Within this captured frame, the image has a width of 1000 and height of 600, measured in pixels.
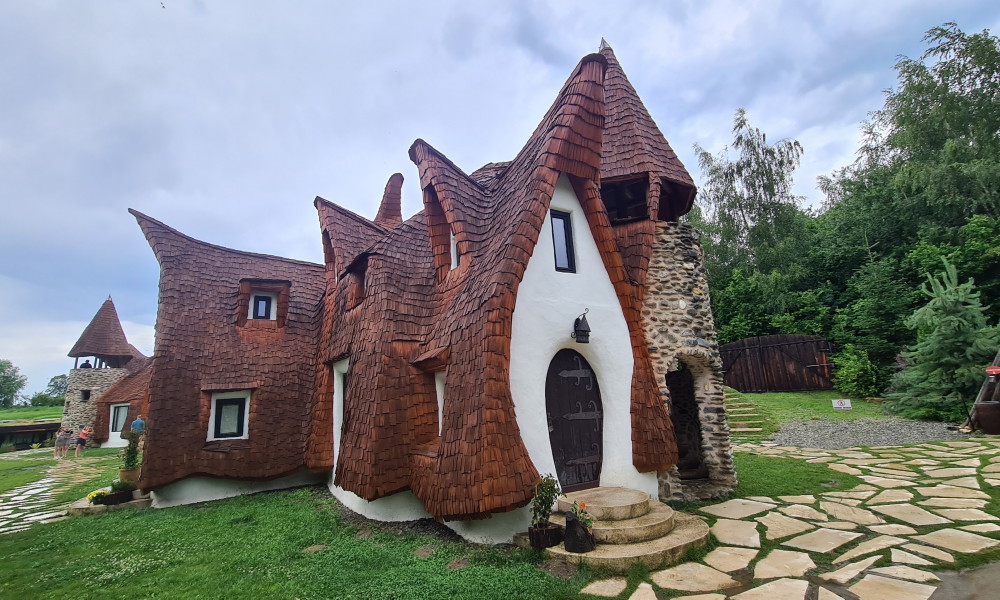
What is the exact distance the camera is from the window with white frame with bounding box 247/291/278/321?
33.4 feet

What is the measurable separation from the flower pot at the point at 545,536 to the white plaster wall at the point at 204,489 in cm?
717

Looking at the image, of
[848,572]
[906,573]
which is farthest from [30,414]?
[906,573]

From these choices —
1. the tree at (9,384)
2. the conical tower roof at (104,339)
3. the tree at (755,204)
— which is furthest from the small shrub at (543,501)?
the tree at (9,384)

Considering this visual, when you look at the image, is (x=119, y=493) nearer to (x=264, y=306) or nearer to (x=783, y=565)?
(x=264, y=306)

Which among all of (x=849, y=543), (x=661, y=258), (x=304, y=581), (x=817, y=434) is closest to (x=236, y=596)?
(x=304, y=581)

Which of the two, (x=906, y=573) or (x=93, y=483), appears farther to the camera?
(x=93, y=483)

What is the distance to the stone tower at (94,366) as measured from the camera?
80.2 ft

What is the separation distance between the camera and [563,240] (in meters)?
6.45

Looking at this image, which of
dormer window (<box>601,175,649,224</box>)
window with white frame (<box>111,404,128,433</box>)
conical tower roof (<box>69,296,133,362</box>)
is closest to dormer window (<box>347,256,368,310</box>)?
dormer window (<box>601,175,649,224</box>)

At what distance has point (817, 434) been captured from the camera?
443 inches

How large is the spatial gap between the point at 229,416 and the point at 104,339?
970 inches

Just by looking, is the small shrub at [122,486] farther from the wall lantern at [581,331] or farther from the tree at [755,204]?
the tree at [755,204]

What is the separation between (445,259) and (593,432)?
3644mm

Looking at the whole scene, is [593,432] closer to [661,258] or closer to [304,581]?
[661,258]
